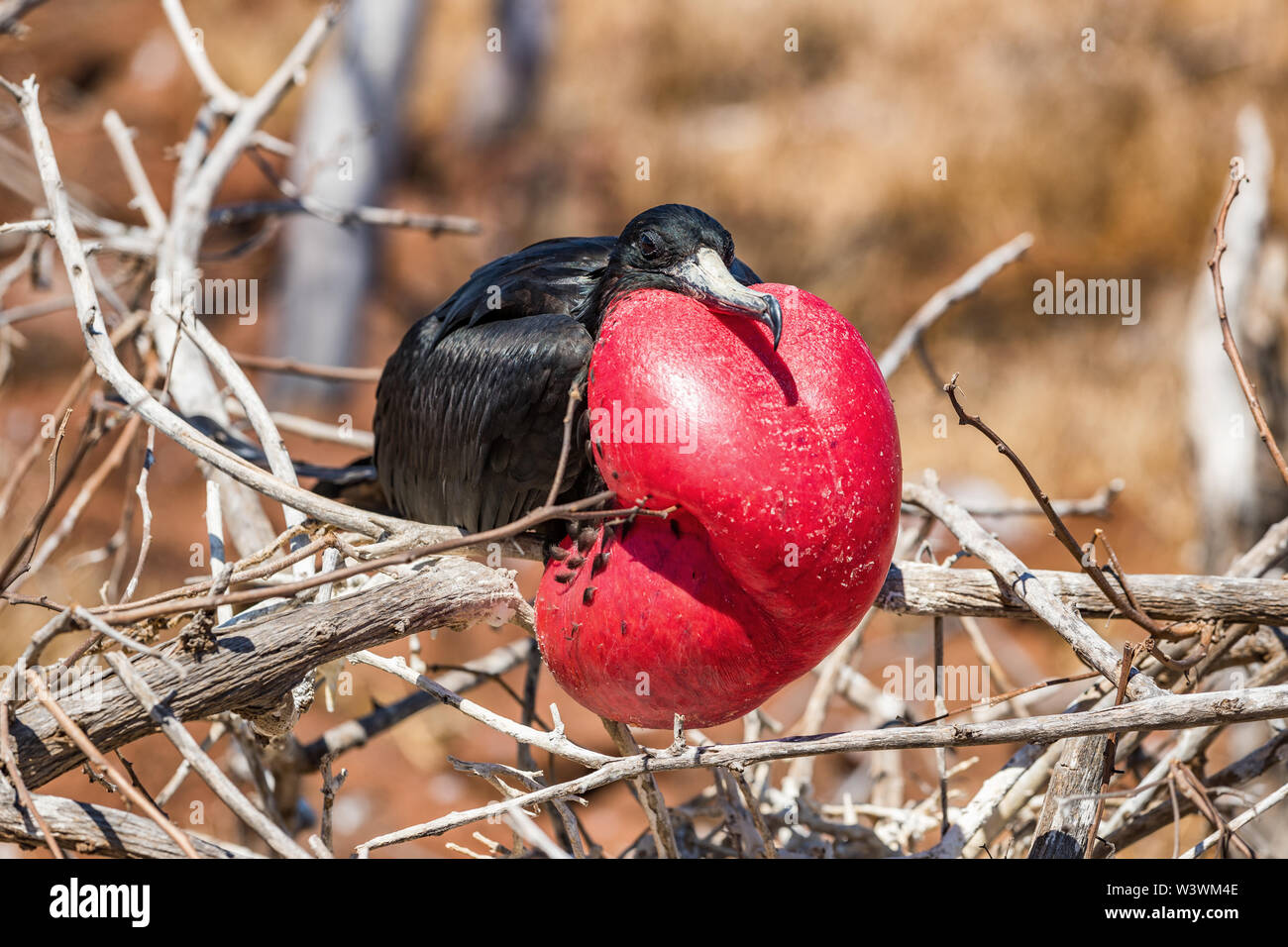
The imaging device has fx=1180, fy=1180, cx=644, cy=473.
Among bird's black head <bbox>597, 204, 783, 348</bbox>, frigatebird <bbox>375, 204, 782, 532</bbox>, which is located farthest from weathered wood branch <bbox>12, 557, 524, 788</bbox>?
bird's black head <bbox>597, 204, 783, 348</bbox>

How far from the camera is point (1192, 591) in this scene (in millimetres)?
1853

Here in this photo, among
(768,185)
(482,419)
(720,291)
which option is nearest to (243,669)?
(482,419)

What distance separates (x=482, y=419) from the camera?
1.97m

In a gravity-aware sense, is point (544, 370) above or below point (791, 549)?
above

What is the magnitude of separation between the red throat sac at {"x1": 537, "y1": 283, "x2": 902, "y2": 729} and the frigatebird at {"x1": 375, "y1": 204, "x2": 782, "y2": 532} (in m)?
0.08

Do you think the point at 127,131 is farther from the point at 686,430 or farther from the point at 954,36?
the point at 954,36

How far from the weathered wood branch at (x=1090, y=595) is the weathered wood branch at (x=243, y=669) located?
751 millimetres

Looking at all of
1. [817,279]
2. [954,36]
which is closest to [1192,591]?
[817,279]

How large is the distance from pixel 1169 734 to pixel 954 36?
21.8ft

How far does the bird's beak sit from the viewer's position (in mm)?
1525

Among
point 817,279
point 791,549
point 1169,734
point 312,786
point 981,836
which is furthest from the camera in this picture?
point 817,279

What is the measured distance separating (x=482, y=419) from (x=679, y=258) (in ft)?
1.54

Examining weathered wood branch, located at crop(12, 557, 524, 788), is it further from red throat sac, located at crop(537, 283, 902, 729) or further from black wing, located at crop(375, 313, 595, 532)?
black wing, located at crop(375, 313, 595, 532)

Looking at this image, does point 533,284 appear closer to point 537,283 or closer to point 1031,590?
point 537,283
